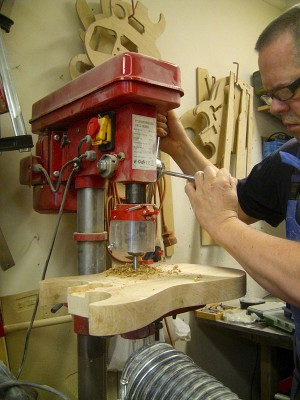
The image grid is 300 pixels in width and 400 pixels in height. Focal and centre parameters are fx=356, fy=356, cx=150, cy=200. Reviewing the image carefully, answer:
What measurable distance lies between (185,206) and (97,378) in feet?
3.71

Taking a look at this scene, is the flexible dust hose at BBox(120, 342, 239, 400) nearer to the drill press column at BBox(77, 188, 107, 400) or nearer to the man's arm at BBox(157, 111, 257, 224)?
the drill press column at BBox(77, 188, 107, 400)

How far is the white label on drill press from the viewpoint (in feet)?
2.76

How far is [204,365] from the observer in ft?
6.54

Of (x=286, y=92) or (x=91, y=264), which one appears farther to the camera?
(x=91, y=264)

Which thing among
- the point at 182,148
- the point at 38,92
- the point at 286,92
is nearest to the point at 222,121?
the point at 182,148

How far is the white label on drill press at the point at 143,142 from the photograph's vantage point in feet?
2.76

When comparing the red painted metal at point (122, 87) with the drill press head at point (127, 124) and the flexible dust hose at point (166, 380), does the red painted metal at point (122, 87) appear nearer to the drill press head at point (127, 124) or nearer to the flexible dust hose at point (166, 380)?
the drill press head at point (127, 124)

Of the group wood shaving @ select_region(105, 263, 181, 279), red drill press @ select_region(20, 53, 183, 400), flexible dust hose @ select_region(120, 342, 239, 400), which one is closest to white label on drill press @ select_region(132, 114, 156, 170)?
red drill press @ select_region(20, 53, 183, 400)

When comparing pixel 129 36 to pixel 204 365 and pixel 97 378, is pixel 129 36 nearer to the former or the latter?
pixel 97 378

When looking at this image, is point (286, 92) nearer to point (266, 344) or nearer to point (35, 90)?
point (35, 90)

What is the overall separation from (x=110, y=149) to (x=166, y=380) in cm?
53

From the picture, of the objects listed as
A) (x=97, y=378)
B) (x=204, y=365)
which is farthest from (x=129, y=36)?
(x=204, y=365)

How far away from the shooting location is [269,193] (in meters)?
1.18

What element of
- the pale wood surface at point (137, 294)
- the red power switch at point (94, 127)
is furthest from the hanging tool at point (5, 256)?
the red power switch at point (94, 127)
